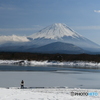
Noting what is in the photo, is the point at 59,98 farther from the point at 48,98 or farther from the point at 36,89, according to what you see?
the point at 36,89

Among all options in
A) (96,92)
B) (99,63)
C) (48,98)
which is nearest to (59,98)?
(48,98)

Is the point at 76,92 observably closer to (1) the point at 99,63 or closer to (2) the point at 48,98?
(2) the point at 48,98

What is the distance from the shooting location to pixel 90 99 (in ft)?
50.4

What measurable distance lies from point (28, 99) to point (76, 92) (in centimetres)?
471

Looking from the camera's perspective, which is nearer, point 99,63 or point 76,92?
point 76,92

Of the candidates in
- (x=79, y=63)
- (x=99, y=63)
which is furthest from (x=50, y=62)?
(x=99, y=63)

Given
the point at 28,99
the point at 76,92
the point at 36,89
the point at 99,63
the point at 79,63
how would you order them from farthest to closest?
the point at 79,63
the point at 99,63
the point at 36,89
the point at 76,92
the point at 28,99

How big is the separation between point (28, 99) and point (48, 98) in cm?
123

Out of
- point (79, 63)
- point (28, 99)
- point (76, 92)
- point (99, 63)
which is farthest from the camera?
point (79, 63)

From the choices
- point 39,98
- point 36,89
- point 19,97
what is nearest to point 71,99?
point 39,98

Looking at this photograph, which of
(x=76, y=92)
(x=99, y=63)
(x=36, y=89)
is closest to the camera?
(x=76, y=92)

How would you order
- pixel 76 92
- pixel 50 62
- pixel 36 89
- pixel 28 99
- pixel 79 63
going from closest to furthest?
1. pixel 28 99
2. pixel 76 92
3. pixel 36 89
4. pixel 79 63
5. pixel 50 62

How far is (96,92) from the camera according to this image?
18828 mm

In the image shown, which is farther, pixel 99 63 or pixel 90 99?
pixel 99 63
